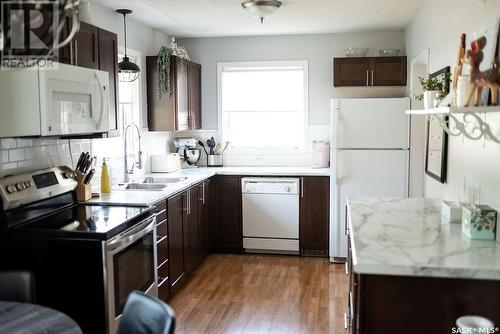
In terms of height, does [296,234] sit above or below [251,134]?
below

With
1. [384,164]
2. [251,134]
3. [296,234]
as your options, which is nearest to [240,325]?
[296,234]

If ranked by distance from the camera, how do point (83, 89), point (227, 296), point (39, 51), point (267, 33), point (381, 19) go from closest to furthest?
point (39, 51) < point (83, 89) < point (227, 296) < point (381, 19) < point (267, 33)

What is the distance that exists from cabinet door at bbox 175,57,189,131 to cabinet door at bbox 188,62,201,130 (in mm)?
120

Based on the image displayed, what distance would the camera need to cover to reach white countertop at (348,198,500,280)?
6.02 feet

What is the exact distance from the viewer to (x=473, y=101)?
2027mm

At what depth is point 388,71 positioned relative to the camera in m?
5.09

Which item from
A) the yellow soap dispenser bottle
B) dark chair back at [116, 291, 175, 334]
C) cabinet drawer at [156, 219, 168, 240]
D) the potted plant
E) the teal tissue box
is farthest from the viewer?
the yellow soap dispenser bottle

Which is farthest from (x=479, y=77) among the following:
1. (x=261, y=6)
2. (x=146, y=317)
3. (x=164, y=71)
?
(x=164, y=71)

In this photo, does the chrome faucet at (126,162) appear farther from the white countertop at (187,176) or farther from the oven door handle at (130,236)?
the oven door handle at (130,236)

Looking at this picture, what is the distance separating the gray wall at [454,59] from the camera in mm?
2340

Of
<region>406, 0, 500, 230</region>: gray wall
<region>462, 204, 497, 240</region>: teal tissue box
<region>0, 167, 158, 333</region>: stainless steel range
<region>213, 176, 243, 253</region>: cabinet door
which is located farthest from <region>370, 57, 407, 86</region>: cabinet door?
<region>0, 167, 158, 333</region>: stainless steel range

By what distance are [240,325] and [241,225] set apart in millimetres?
1769

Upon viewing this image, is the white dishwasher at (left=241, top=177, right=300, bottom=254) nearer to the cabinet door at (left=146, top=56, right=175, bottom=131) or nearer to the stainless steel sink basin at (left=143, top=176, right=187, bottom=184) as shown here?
the stainless steel sink basin at (left=143, top=176, right=187, bottom=184)

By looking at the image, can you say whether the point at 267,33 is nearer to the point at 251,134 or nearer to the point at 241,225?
the point at 251,134
